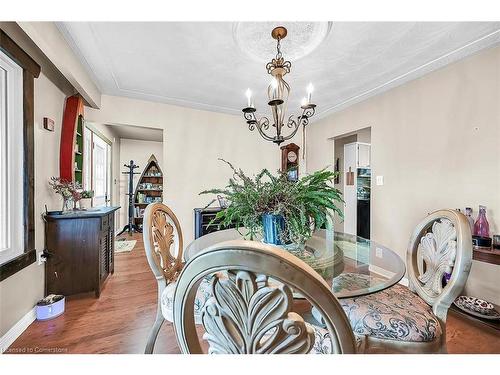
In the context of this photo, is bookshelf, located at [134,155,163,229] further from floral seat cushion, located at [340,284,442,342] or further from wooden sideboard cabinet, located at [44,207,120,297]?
floral seat cushion, located at [340,284,442,342]

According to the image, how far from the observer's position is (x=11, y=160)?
5.82 ft

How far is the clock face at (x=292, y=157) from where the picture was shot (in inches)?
164

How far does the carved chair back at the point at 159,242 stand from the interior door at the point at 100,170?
11.3ft

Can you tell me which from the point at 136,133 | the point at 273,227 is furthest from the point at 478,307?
the point at 136,133

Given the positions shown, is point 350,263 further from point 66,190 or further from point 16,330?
point 66,190

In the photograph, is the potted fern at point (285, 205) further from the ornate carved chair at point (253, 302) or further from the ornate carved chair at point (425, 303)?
the ornate carved chair at point (253, 302)

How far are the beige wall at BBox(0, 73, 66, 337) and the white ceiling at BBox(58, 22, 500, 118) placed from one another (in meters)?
0.50

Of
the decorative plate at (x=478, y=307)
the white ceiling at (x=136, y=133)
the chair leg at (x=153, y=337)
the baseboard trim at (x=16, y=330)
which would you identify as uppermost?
the white ceiling at (x=136, y=133)

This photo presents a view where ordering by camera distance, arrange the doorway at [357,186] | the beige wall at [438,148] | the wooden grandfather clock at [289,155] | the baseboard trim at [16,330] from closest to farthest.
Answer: the baseboard trim at [16,330] → the beige wall at [438,148] → the wooden grandfather clock at [289,155] → the doorway at [357,186]

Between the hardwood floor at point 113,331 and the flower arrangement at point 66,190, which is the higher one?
the flower arrangement at point 66,190

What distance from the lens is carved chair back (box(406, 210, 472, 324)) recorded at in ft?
3.44

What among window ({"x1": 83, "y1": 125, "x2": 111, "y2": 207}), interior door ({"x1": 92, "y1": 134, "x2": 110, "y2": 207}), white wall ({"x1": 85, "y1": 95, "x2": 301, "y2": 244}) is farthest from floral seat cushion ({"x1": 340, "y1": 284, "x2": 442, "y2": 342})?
interior door ({"x1": 92, "y1": 134, "x2": 110, "y2": 207})

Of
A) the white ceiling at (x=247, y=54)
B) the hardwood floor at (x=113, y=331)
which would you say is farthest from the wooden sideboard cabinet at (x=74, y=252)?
the white ceiling at (x=247, y=54)

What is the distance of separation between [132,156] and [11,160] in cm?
450
